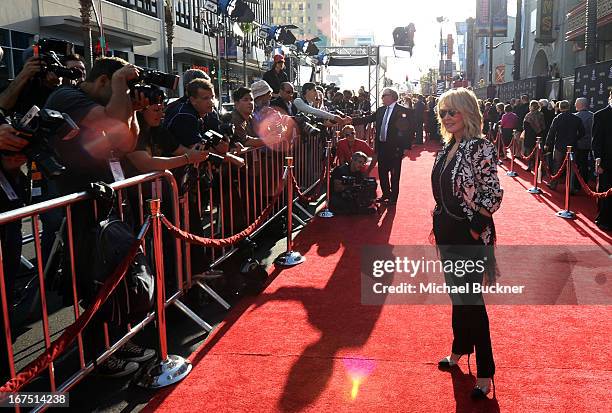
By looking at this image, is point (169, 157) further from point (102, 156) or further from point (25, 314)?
point (25, 314)

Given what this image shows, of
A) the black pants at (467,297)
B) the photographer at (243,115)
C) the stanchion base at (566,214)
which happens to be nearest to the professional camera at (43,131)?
the black pants at (467,297)

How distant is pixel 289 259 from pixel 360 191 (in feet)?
9.94

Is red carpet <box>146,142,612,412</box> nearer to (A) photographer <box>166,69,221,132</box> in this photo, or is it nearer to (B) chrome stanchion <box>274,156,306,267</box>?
(B) chrome stanchion <box>274,156,306,267</box>

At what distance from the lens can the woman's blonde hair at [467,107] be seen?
3547mm

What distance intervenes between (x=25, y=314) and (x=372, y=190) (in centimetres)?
579

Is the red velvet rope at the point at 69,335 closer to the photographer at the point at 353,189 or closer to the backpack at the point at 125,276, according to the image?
the backpack at the point at 125,276

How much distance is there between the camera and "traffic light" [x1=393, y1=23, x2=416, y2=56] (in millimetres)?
30406

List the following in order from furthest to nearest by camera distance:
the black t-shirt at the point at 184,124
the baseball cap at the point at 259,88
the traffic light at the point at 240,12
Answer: the traffic light at the point at 240,12, the baseball cap at the point at 259,88, the black t-shirt at the point at 184,124

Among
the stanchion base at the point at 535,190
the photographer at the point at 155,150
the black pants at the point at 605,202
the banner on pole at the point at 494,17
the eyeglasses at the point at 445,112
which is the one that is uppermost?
the banner on pole at the point at 494,17

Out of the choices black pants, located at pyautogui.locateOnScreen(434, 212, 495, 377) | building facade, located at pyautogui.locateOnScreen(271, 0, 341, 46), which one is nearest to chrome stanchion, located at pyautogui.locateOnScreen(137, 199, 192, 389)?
black pants, located at pyautogui.locateOnScreen(434, 212, 495, 377)

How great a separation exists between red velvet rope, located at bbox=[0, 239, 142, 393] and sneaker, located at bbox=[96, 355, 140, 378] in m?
0.97

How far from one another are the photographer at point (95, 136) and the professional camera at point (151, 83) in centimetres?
4

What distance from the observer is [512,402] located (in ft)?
11.2

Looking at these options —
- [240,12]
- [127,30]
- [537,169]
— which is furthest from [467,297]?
[127,30]
